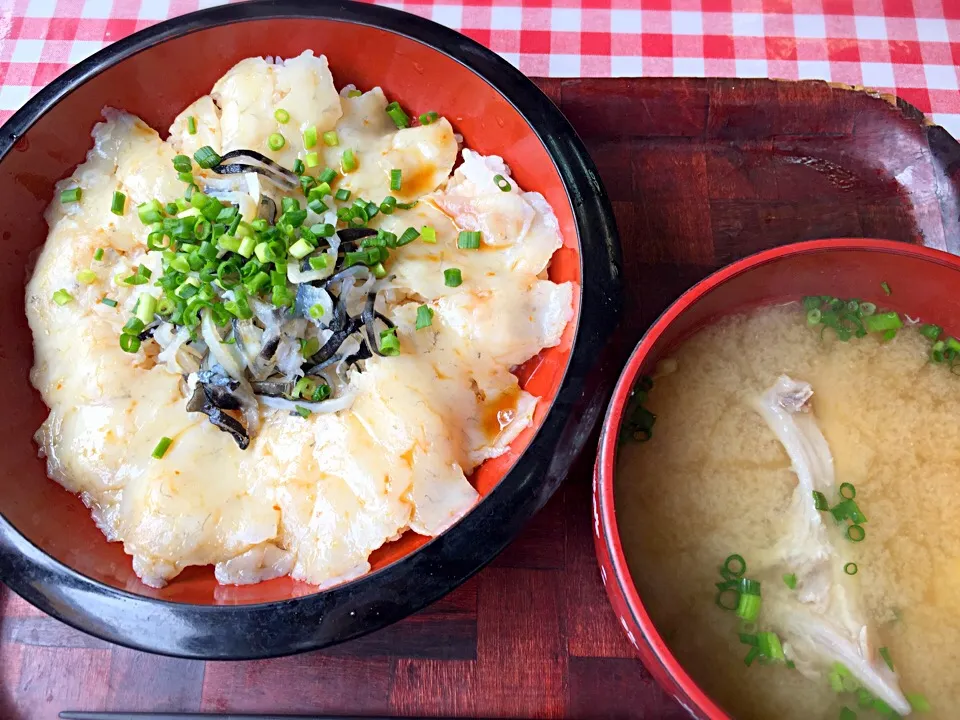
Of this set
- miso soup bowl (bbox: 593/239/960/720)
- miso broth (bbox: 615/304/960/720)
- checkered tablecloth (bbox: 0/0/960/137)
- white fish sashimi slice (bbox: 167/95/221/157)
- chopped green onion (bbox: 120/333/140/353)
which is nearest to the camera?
miso soup bowl (bbox: 593/239/960/720)

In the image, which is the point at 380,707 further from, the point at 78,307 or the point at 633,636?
the point at 78,307

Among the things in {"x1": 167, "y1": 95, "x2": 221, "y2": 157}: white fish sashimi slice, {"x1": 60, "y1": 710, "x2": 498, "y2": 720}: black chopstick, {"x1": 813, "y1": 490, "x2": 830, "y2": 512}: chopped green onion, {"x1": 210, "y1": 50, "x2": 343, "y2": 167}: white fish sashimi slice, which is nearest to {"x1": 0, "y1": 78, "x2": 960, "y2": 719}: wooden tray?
{"x1": 60, "y1": 710, "x2": 498, "y2": 720}: black chopstick

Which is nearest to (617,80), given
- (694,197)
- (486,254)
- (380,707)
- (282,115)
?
(694,197)

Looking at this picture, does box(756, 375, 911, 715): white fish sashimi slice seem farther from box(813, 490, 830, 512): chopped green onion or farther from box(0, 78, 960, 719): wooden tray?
box(0, 78, 960, 719): wooden tray

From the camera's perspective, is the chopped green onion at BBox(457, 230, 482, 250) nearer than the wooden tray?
No

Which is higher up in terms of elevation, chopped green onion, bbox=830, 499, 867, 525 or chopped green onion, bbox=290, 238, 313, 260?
chopped green onion, bbox=290, 238, 313, 260

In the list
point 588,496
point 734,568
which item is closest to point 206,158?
point 588,496
